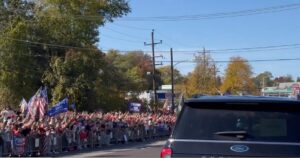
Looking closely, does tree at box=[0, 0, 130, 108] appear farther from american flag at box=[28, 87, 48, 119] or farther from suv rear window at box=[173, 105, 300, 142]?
suv rear window at box=[173, 105, 300, 142]

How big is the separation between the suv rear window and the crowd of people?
15.8 metres

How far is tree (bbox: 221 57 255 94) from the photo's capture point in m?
77.2

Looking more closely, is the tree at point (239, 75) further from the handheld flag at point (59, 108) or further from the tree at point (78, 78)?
the handheld flag at point (59, 108)

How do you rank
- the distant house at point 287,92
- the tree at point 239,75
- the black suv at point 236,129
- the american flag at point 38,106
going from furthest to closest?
the tree at point 239,75 < the american flag at point 38,106 < the distant house at point 287,92 < the black suv at point 236,129

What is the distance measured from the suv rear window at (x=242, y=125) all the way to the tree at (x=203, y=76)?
71207mm

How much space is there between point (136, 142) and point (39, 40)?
19781 mm

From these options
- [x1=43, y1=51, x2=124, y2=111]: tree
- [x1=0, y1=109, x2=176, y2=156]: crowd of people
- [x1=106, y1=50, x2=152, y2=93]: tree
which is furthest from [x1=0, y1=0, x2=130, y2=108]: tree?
[x1=106, y1=50, x2=152, y2=93]: tree

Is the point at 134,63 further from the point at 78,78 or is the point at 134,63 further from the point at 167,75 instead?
the point at 78,78

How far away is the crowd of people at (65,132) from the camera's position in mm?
24234

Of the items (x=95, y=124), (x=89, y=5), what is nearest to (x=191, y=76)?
(x=89, y=5)

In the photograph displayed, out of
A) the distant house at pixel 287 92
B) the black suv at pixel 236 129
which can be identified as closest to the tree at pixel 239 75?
the distant house at pixel 287 92

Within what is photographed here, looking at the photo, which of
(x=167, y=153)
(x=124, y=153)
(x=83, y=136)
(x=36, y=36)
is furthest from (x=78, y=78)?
(x=167, y=153)

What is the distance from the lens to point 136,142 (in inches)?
1471

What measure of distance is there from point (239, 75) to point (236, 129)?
73.1m
